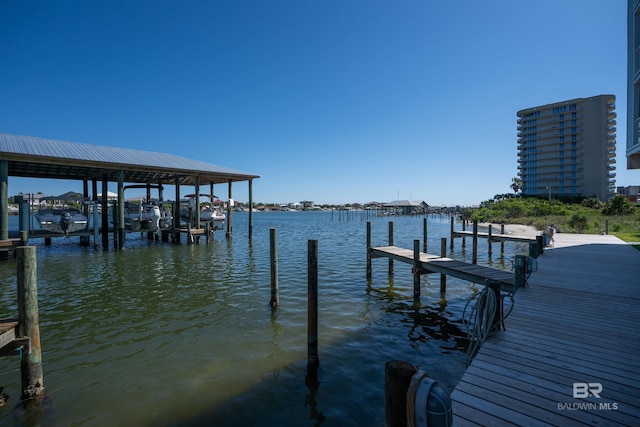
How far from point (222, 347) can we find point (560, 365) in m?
6.35

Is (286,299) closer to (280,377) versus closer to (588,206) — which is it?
(280,377)

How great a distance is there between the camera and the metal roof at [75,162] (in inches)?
715

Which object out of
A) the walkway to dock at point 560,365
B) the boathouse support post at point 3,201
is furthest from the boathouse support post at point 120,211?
the walkway to dock at point 560,365

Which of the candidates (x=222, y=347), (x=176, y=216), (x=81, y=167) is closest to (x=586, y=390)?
(x=222, y=347)

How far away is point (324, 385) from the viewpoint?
5820 mm

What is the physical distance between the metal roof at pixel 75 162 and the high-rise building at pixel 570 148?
8318 centimetres

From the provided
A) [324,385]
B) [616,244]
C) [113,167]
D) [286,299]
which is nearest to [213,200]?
[113,167]

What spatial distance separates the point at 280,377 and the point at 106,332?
5.15 metres

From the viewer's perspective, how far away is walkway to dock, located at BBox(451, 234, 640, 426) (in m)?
3.18

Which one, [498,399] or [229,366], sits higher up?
[498,399]

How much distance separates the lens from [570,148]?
78.6 metres

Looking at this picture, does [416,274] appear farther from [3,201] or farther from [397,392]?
[3,201]

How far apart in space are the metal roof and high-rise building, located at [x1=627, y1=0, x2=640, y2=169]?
24717mm

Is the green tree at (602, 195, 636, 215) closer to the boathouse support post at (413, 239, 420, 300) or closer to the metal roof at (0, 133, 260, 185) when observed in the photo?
the boathouse support post at (413, 239, 420, 300)
